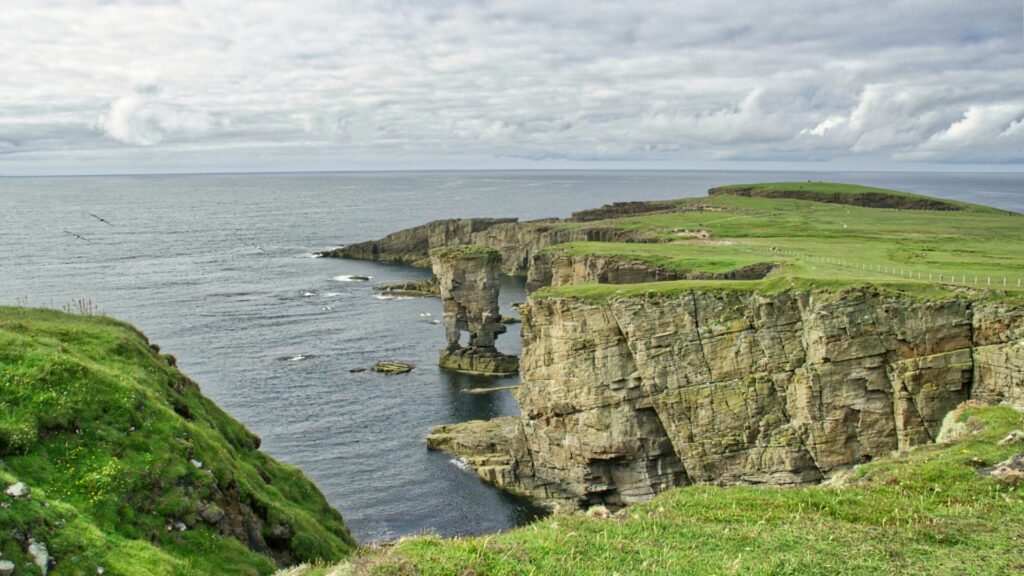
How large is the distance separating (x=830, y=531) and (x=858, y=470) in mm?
10312

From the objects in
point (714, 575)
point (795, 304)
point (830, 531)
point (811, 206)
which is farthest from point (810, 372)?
point (811, 206)

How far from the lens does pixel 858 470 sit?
33.9m

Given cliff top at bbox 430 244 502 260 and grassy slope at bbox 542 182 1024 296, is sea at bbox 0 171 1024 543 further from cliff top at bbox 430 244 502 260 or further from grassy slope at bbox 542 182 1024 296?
grassy slope at bbox 542 182 1024 296

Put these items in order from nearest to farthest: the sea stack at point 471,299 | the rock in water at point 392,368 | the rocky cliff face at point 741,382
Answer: the rocky cliff face at point 741,382 < the rock in water at point 392,368 < the sea stack at point 471,299

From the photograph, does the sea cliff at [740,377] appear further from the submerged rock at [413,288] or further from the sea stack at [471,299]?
the submerged rock at [413,288]

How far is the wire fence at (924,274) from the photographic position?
52062mm

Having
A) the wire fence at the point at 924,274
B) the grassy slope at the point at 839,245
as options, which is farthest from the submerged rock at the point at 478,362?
the wire fence at the point at 924,274

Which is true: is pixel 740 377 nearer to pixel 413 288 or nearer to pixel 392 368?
pixel 392 368

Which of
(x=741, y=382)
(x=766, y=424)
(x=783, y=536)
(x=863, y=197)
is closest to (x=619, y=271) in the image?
(x=741, y=382)

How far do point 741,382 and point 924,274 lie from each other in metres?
20.6

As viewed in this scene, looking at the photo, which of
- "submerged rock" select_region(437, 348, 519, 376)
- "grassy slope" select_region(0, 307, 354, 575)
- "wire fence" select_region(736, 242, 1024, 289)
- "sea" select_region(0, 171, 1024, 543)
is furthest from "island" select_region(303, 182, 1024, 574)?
"submerged rock" select_region(437, 348, 519, 376)

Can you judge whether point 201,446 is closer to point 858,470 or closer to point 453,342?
point 858,470

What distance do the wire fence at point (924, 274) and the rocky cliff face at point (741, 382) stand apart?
6394 mm

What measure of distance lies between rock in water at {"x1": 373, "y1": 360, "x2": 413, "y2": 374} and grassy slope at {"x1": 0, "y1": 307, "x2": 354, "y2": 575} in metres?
53.0
